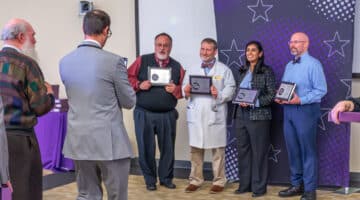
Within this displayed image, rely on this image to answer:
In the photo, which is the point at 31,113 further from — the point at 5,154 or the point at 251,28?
the point at 251,28

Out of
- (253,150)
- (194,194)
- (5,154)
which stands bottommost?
(194,194)

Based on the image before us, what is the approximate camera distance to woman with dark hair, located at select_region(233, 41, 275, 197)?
4629 millimetres

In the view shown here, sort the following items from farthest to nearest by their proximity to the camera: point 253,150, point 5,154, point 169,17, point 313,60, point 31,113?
point 169,17, point 253,150, point 313,60, point 31,113, point 5,154

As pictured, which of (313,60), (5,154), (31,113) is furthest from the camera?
(313,60)

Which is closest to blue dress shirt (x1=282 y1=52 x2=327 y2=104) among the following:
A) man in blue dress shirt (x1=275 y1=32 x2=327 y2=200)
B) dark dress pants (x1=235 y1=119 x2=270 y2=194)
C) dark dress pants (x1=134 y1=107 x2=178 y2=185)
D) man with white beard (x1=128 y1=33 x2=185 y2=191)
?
man in blue dress shirt (x1=275 y1=32 x2=327 y2=200)

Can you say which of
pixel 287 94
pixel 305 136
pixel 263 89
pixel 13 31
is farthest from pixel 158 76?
pixel 13 31

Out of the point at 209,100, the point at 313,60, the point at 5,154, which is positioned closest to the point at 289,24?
the point at 313,60

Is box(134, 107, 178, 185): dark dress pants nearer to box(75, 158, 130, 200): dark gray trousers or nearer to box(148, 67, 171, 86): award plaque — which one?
box(148, 67, 171, 86): award plaque

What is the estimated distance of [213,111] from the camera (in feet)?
15.7

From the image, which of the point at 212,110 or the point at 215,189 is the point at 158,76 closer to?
the point at 212,110

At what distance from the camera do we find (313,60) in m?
4.43

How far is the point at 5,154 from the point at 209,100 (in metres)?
2.82

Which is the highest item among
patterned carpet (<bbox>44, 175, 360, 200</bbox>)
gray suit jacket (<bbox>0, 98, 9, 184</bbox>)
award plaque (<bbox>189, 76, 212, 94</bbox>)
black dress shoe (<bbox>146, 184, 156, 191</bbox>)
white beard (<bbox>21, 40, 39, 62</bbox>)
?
white beard (<bbox>21, 40, 39, 62</bbox>)

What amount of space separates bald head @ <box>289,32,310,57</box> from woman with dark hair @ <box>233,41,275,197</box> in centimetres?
30
